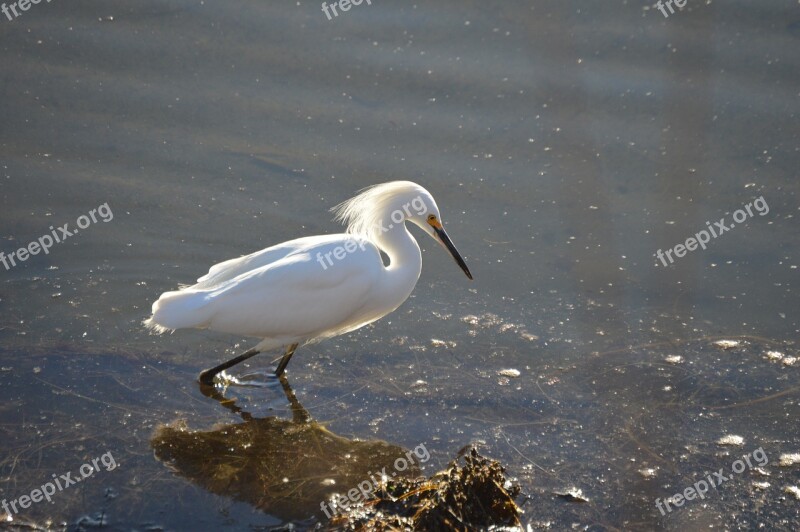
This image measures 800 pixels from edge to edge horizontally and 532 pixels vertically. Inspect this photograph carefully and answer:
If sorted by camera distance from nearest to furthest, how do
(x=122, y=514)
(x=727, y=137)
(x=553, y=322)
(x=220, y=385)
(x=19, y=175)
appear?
(x=122, y=514) → (x=220, y=385) → (x=553, y=322) → (x=19, y=175) → (x=727, y=137)

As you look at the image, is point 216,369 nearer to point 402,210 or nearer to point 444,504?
point 402,210

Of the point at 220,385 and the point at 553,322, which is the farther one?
the point at 553,322

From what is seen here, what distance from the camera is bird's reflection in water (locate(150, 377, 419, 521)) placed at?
4648mm

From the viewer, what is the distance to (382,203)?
18.9 ft

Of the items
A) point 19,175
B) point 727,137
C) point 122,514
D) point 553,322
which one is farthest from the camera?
point 727,137

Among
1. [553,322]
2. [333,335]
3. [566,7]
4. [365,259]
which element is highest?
[566,7]

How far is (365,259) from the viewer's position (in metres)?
5.56

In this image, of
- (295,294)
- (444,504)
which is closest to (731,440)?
(444,504)

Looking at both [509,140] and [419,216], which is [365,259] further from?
[509,140]

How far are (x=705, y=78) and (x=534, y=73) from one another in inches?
67.3

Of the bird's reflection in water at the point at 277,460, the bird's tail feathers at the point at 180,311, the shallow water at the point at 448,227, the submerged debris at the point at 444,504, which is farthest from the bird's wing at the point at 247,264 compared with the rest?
the submerged debris at the point at 444,504

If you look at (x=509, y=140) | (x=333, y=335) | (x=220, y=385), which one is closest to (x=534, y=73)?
(x=509, y=140)

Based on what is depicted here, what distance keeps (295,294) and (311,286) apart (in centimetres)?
12

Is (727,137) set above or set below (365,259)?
below
